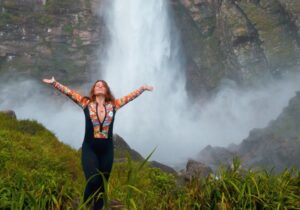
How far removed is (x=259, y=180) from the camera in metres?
6.60

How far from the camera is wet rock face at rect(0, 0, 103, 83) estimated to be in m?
85.8

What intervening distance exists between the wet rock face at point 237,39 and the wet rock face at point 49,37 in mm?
20247

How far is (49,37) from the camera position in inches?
3467

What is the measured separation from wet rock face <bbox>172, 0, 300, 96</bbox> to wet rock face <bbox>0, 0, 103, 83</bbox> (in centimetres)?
2025

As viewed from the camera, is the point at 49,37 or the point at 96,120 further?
the point at 49,37

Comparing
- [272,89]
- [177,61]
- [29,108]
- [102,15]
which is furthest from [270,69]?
[29,108]

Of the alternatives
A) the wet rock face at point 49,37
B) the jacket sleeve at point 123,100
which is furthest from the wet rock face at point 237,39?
the jacket sleeve at point 123,100

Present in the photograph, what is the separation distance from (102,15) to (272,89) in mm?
38980

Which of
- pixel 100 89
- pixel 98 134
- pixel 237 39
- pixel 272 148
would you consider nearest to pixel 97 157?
pixel 98 134

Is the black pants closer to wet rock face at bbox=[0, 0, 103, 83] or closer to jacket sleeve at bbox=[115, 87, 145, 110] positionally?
jacket sleeve at bbox=[115, 87, 145, 110]

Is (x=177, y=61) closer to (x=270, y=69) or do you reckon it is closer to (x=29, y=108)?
(x=270, y=69)

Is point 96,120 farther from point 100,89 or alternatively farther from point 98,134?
point 100,89

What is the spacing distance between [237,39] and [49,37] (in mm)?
39093

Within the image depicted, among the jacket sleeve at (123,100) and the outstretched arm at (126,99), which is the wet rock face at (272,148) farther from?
the jacket sleeve at (123,100)
